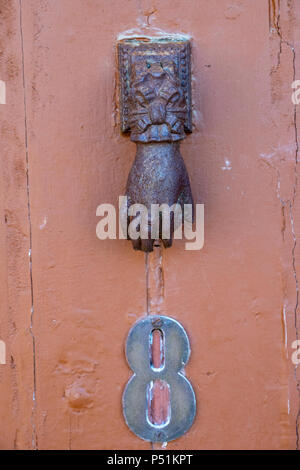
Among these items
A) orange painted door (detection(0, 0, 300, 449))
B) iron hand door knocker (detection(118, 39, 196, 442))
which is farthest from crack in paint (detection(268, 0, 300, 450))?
iron hand door knocker (detection(118, 39, 196, 442))

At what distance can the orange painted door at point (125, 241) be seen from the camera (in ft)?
3.88

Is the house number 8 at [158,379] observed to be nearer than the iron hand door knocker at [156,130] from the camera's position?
No

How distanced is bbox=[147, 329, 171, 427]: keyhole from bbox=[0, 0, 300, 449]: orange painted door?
0.18 ft

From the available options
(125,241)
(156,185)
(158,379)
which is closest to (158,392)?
(158,379)

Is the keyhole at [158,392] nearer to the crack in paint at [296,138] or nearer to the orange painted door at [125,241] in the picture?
the orange painted door at [125,241]

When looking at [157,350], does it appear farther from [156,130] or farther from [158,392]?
[156,130]

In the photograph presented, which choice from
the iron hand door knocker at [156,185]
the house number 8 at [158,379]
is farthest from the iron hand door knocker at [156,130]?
the house number 8 at [158,379]

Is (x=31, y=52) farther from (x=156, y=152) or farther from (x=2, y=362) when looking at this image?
(x=2, y=362)

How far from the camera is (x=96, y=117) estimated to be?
1196 millimetres

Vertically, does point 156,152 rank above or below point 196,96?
below

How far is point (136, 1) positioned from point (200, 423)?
36.2 inches

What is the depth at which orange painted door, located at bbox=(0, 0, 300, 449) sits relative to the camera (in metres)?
1.18

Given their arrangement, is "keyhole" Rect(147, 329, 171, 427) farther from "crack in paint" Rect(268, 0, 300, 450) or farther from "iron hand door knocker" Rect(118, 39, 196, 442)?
"crack in paint" Rect(268, 0, 300, 450)
